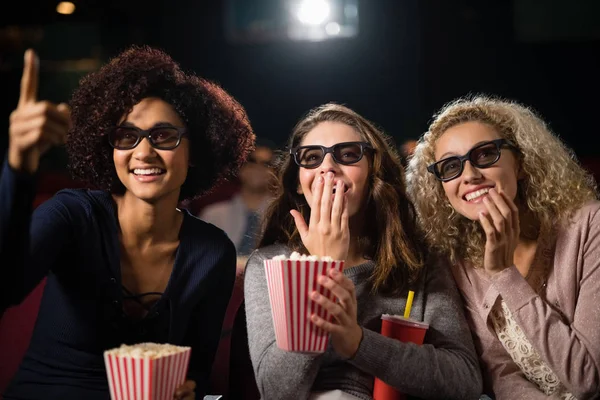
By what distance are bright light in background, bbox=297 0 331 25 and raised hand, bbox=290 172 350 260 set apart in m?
5.09

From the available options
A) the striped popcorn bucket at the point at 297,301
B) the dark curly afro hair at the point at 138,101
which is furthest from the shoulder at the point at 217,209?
the striped popcorn bucket at the point at 297,301

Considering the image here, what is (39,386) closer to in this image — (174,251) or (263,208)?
(174,251)

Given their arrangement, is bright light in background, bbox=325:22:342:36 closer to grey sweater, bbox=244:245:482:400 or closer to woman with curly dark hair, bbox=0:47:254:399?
woman with curly dark hair, bbox=0:47:254:399

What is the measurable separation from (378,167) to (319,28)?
475 centimetres

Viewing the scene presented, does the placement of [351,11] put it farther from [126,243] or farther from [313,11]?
[126,243]

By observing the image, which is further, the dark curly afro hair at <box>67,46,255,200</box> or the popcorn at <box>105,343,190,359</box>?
the dark curly afro hair at <box>67,46,255,200</box>

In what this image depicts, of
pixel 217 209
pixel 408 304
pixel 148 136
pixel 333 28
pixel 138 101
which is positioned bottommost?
pixel 408 304

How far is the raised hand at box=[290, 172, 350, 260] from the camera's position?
5.87ft

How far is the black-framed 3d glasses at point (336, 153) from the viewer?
2145mm

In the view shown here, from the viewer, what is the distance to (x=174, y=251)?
214cm

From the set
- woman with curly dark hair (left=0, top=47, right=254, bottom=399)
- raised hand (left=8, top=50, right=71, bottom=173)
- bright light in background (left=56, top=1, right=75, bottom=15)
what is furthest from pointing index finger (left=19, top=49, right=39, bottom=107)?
bright light in background (left=56, top=1, right=75, bottom=15)

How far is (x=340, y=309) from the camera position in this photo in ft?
5.30

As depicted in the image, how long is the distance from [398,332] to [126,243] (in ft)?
2.81

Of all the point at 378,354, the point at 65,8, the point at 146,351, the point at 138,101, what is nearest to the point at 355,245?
the point at 378,354
